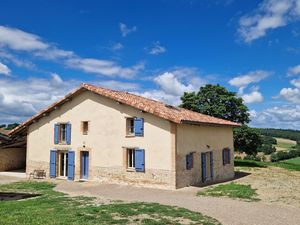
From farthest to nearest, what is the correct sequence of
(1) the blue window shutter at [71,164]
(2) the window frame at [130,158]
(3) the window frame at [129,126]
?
1. (1) the blue window shutter at [71,164]
2. (3) the window frame at [129,126]
3. (2) the window frame at [130,158]

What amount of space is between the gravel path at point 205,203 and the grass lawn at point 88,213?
0.92 m

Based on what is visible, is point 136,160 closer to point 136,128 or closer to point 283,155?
point 136,128

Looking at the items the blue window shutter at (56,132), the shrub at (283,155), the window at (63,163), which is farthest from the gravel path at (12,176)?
the shrub at (283,155)

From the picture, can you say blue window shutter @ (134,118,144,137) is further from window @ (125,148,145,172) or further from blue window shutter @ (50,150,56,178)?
blue window shutter @ (50,150,56,178)

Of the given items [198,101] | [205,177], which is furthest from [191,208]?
[198,101]

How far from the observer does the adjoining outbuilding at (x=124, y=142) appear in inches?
622

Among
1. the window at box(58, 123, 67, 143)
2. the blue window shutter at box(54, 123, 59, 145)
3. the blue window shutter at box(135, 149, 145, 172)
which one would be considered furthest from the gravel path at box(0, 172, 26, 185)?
the blue window shutter at box(135, 149, 145, 172)

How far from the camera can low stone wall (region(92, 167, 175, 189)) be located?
50.8 ft

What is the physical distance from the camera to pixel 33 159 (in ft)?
67.1

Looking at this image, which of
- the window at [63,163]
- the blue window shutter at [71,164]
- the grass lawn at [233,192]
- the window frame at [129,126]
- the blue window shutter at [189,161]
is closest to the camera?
the grass lawn at [233,192]

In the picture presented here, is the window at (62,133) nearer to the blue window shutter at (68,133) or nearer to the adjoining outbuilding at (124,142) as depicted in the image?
the adjoining outbuilding at (124,142)

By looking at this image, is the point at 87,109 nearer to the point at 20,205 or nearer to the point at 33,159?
the point at 33,159

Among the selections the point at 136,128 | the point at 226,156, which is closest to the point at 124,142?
the point at 136,128

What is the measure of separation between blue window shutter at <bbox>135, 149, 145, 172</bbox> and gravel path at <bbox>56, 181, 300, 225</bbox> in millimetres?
1015
